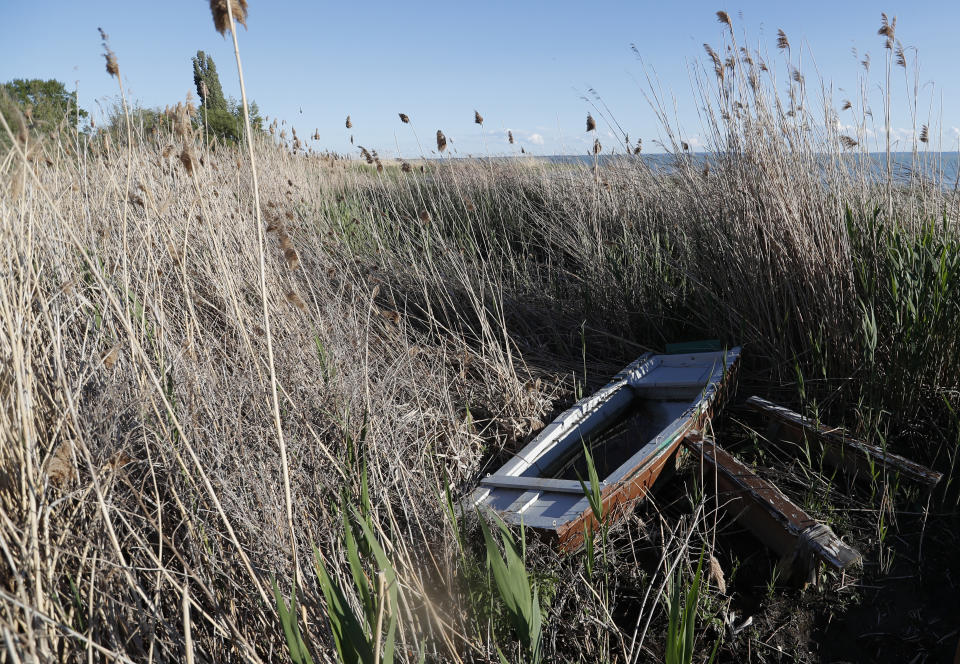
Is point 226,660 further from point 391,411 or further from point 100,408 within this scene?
point 391,411

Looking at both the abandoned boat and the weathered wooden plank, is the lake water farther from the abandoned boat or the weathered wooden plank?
the weathered wooden plank

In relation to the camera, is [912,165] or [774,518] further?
[912,165]

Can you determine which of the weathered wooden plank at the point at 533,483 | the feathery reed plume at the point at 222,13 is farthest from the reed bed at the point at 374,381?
the weathered wooden plank at the point at 533,483

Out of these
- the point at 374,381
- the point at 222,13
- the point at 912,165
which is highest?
the point at 222,13

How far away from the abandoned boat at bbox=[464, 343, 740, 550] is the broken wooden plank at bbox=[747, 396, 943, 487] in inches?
11.8

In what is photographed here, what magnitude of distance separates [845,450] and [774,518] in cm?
58

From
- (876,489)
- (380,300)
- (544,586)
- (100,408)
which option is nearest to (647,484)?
(544,586)

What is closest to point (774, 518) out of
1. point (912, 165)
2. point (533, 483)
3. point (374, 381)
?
point (533, 483)

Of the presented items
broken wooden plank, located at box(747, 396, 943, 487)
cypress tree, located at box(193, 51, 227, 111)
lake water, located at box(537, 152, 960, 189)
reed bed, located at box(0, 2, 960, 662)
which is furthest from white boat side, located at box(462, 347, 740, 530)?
cypress tree, located at box(193, 51, 227, 111)

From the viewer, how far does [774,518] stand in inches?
80.3

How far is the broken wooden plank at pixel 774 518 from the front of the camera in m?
1.87

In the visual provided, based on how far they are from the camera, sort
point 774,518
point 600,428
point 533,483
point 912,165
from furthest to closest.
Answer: point 912,165 → point 600,428 → point 533,483 → point 774,518

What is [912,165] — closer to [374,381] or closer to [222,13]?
[374,381]

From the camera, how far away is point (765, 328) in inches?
122
